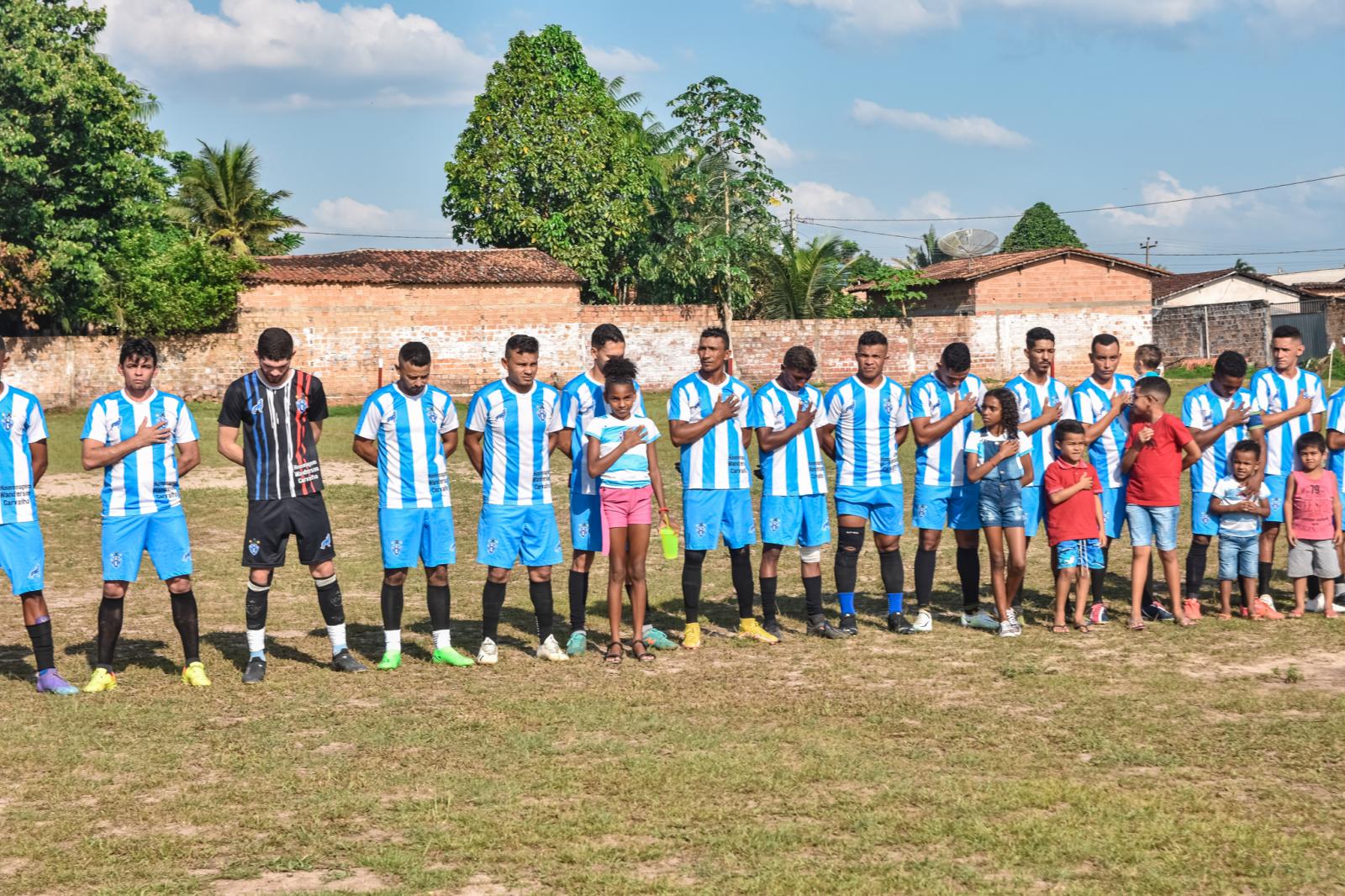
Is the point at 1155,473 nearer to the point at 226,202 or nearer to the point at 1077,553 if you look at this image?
the point at 1077,553

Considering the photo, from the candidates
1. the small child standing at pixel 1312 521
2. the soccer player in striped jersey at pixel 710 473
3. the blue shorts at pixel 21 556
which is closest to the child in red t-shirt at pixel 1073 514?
the small child standing at pixel 1312 521

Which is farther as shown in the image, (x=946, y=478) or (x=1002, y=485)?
(x=946, y=478)

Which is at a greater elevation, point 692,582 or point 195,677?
point 692,582

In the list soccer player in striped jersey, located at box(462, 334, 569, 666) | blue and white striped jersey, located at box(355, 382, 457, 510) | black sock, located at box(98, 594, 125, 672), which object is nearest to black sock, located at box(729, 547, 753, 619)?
soccer player in striped jersey, located at box(462, 334, 569, 666)

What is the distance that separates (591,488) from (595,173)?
1346 inches

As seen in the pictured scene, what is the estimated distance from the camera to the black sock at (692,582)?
30.0 feet

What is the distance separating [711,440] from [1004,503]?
7.15 feet

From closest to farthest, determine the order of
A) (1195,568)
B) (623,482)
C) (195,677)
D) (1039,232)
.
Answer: (195,677), (623,482), (1195,568), (1039,232)

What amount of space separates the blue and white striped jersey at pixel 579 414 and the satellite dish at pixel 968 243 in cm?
3906

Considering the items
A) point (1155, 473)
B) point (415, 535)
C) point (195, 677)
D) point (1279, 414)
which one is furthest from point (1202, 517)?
point (195, 677)

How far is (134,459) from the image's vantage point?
26.4ft

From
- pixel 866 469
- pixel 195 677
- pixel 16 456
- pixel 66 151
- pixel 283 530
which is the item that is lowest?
pixel 195 677

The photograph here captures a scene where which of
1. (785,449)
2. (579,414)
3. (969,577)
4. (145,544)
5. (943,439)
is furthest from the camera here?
(969,577)

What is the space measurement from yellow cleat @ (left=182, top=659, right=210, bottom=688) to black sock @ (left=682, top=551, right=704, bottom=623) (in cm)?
320
